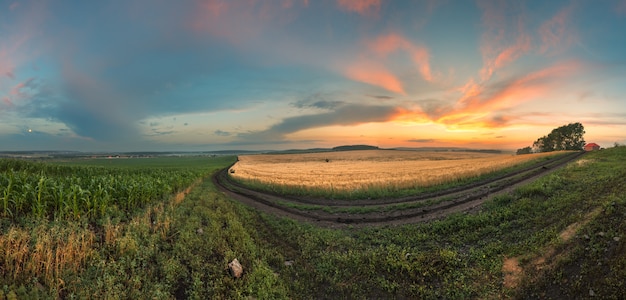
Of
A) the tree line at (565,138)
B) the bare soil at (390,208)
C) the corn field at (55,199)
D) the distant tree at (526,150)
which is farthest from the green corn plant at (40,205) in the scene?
the distant tree at (526,150)

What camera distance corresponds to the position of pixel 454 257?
9.80 metres

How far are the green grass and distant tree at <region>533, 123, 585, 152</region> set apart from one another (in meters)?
96.2

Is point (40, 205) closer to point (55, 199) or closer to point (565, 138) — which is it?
point (55, 199)

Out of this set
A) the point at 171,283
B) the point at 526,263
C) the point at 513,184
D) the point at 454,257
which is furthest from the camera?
the point at 513,184

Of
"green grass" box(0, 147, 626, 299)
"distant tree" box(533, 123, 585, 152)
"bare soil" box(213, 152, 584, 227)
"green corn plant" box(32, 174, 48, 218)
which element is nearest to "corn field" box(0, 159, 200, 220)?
"green corn plant" box(32, 174, 48, 218)

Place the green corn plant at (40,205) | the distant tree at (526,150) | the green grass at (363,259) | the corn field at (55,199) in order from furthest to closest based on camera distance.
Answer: the distant tree at (526,150) → the corn field at (55,199) → the green corn plant at (40,205) → the green grass at (363,259)

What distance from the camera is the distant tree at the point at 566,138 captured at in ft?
270

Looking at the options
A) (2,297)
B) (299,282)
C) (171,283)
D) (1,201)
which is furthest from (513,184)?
(1,201)

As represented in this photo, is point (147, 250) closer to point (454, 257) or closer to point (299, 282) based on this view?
point (299, 282)

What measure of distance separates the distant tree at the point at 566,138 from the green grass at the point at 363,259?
9620cm

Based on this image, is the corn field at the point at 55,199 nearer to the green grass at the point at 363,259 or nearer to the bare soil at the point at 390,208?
the green grass at the point at 363,259

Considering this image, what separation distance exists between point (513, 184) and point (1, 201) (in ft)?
108

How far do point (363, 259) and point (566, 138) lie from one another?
11172 cm

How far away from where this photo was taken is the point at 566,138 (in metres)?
85.8
